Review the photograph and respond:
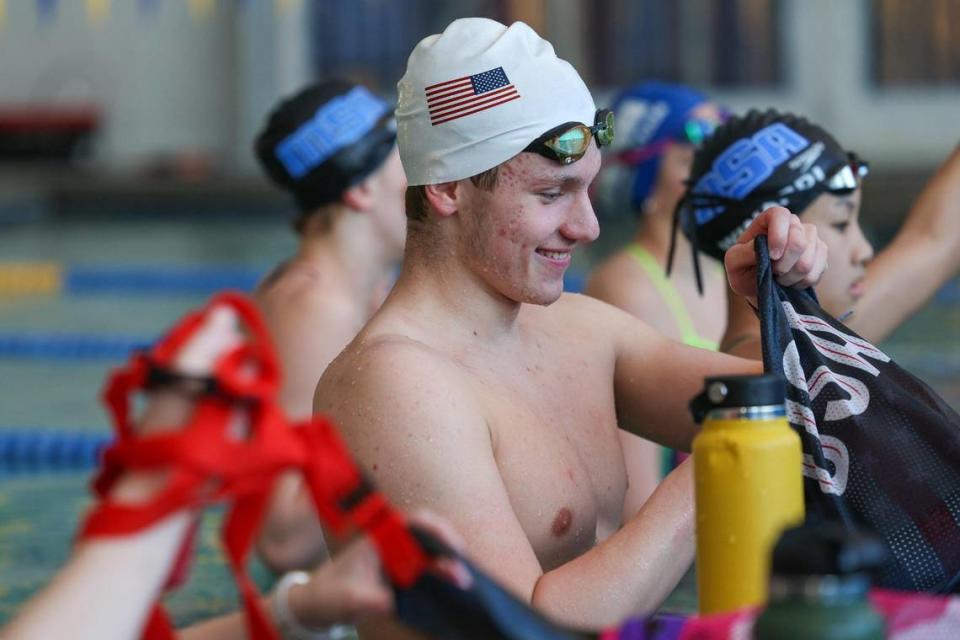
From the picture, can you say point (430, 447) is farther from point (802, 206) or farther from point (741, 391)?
point (802, 206)

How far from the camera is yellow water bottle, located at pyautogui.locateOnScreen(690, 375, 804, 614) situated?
1.56 metres

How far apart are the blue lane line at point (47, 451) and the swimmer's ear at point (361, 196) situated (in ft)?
8.55

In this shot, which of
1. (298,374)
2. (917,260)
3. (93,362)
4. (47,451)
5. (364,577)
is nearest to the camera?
(364,577)

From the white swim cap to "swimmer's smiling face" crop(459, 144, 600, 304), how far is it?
43mm

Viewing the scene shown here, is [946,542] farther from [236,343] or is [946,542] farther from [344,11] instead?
[344,11]

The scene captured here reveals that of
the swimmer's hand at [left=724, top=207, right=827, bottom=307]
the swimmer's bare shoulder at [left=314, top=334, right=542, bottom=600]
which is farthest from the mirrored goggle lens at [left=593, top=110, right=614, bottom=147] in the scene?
the swimmer's bare shoulder at [left=314, top=334, right=542, bottom=600]

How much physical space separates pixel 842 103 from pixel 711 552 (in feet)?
54.6

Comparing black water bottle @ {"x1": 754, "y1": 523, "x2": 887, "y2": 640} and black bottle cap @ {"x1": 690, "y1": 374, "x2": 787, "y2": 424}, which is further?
black bottle cap @ {"x1": 690, "y1": 374, "x2": 787, "y2": 424}

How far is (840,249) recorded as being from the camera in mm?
3064

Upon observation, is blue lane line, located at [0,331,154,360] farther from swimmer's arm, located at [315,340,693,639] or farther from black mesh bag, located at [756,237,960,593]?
black mesh bag, located at [756,237,960,593]

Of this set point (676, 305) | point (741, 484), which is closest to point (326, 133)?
point (676, 305)

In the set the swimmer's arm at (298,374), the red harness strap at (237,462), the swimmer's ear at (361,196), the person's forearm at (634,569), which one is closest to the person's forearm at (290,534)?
the swimmer's arm at (298,374)

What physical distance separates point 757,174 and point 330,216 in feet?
5.21

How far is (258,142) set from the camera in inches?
177
